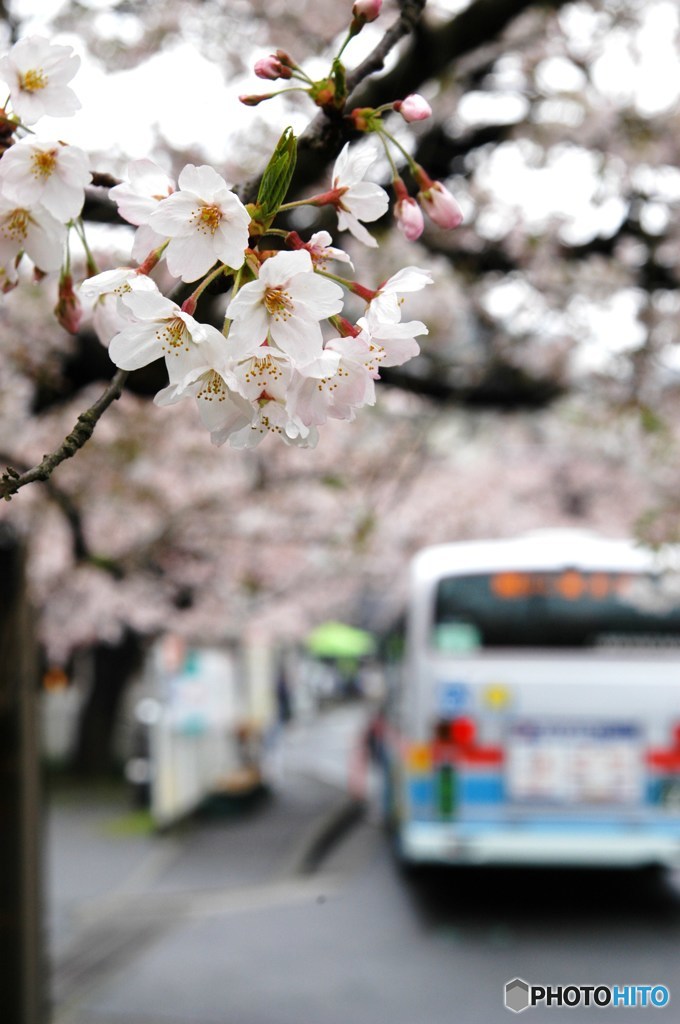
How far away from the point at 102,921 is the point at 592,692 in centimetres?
394

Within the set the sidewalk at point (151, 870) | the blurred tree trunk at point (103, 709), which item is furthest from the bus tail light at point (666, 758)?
the blurred tree trunk at point (103, 709)

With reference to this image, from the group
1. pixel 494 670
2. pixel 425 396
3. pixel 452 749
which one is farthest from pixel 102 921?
pixel 425 396

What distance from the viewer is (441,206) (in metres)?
1.57

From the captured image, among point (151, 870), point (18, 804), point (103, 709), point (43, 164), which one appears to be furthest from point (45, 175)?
point (103, 709)

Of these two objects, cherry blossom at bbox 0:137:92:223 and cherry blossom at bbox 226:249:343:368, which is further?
cherry blossom at bbox 0:137:92:223

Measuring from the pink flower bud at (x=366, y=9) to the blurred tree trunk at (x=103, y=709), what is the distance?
17.1 metres

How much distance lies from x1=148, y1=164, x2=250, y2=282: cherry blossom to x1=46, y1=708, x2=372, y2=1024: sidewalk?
5.57 m

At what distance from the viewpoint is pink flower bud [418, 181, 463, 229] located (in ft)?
5.12

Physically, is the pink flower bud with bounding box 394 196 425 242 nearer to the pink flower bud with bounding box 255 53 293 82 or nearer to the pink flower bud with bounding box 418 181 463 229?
the pink flower bud with bounding box 418 181 463 229

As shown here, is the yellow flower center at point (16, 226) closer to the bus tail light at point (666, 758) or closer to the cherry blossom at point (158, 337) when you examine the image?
the cherry blossom at point (158, 337)

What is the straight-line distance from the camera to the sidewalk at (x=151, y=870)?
289 inches

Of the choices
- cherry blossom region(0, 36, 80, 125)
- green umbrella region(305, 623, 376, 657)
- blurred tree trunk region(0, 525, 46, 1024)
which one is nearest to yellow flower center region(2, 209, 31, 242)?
cherry blossom region(0, 36, 80, 125)

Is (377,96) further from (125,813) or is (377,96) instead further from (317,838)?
(125,813)

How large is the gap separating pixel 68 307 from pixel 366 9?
59 cm
